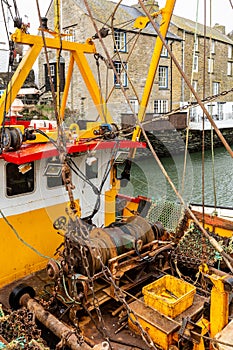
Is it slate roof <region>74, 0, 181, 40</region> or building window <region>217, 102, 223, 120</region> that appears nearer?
slate roof <region>74, 0, 181, 40</region>

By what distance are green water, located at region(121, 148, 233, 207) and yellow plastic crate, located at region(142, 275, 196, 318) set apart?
9.27 meters

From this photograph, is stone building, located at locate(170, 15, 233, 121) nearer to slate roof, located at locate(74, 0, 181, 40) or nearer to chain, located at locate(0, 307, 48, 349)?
slate roof, located at locate(74, 0, 181, 40)

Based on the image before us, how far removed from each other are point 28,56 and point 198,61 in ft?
118

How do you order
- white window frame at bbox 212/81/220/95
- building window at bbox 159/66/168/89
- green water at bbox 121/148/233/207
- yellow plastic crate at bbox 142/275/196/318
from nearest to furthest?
yellow plastic crate at bbox 142/275/196/318
green water at bbox 121/148/233/207
building window at bbox 159/66/168/89
white window frame at bbox 212/81/220/95

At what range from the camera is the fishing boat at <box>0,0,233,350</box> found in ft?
14.1

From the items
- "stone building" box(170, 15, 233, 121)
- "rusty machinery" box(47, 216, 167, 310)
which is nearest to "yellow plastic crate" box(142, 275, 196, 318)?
"rusty machinery" box(47, 216, 167, 310)

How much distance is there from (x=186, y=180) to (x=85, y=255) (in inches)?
723

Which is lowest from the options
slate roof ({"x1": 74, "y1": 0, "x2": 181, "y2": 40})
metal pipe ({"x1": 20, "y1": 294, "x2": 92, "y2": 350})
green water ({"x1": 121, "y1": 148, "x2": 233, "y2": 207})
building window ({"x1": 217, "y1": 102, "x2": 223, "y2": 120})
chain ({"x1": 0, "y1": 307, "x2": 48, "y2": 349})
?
green water ({"x1": 121, "y1": 148, "x2": 233, "y2": 207})

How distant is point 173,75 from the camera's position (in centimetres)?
3528

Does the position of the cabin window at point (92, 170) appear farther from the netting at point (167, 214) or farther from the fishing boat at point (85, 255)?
the netting at point (167, 214)

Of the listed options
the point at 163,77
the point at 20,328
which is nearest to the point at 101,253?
the point at 20,328

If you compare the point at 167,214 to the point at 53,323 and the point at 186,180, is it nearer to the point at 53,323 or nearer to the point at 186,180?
the point at 53,323

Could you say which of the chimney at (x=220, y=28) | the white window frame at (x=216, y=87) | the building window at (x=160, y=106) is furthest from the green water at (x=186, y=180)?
the chimney at (x=220, y=28)

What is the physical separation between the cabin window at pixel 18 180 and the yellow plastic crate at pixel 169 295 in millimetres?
2417
